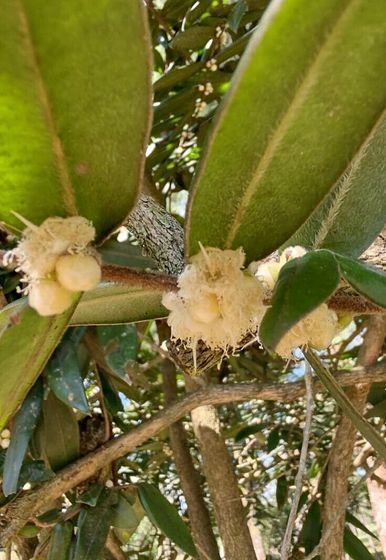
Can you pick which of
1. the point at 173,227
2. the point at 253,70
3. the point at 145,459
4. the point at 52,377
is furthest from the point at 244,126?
the point at 145,459

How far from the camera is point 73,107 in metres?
0.50

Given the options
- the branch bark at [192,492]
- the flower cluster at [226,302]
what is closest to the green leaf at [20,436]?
the branch bark at [192,492]

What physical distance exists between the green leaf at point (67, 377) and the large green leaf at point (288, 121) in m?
0.66

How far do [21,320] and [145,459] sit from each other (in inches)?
65.3

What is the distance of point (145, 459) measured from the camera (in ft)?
7.07

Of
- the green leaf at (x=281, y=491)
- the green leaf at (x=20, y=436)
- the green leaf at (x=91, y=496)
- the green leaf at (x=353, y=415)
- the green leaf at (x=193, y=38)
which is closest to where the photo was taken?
the green leaf at (x=353, y=415)

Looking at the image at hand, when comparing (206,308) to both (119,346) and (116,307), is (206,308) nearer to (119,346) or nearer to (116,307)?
(116,307)

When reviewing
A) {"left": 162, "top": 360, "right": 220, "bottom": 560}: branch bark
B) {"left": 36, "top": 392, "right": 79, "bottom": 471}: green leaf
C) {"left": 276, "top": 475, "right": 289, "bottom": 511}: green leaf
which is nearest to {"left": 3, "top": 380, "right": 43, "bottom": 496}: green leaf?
{"left": 36, "top": 392, "right": 79, "bottom": 471}: green leaf

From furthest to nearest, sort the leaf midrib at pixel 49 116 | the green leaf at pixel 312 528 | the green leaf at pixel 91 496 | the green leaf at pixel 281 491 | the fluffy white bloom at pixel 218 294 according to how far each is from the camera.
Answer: the green leaf at pixel 281 491, the green leaf at pixel 312 528, the green leaf at pixel 91 496, the fluffy white bloom at pixel 218 294, the leaf midrib at pixel 49 116

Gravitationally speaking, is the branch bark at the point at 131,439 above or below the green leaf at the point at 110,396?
below

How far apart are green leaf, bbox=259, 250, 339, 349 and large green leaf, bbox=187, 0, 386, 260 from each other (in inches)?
2.4

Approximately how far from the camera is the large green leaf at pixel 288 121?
454 millimetres

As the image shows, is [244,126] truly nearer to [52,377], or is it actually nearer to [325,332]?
[325,332]

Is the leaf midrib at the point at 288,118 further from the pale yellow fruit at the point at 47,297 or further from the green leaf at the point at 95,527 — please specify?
the green leaf at the point at 95,527
